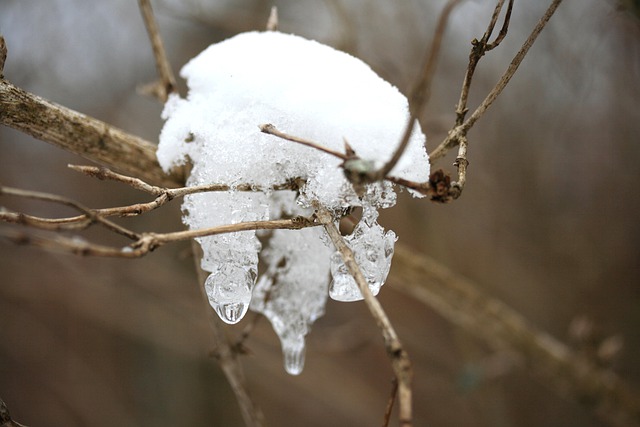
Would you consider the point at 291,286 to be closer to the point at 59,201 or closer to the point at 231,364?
the point at 231,364

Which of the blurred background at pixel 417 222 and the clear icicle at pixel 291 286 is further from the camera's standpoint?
the blurred background at pixel 417 222

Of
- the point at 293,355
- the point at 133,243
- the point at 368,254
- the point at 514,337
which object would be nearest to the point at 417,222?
the point at 514,337

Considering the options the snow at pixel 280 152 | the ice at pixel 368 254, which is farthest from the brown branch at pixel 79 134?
the ice at pixel 368 254

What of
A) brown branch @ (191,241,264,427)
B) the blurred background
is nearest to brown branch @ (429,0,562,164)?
brown branch @ (191,241,264,427)

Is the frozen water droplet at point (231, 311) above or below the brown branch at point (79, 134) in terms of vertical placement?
below

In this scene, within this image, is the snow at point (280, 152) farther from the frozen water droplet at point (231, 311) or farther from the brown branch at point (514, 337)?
the brown branch at point (514, 337)

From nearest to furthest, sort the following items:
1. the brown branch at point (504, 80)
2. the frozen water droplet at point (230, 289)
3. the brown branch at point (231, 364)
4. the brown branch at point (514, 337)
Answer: the brown branch at point (504, 80) → the frozen water droplet at point (230, 289) → the brown branch at point (231, 364) → the brown branch at point (514, 337)
